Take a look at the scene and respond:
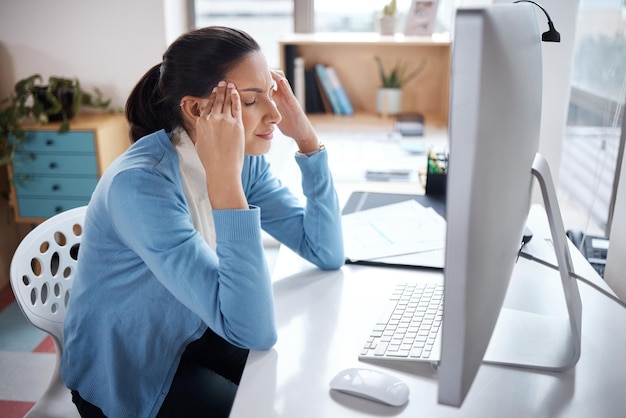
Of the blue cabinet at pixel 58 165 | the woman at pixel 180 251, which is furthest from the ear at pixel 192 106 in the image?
the blue cabinet at pixel 58 165

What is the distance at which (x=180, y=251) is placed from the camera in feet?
3.50

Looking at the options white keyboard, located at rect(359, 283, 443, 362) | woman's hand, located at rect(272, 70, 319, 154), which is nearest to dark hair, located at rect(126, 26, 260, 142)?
woman's hand, located at rect(272, 70, 319, 154)

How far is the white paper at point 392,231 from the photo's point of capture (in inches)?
56.2

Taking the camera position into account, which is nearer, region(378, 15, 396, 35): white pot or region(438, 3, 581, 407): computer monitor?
region(438, 3, 581, 407): computer monitor

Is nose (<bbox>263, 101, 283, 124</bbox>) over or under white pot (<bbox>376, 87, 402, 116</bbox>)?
over

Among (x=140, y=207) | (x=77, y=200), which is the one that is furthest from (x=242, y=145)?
(x=77, y=200)

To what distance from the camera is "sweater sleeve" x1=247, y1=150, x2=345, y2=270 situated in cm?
134

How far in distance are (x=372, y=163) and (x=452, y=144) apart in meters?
1.75

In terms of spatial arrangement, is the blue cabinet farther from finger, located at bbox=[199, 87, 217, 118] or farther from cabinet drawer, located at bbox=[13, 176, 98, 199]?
finger, located at bbox=[199, 87, 217, 118]

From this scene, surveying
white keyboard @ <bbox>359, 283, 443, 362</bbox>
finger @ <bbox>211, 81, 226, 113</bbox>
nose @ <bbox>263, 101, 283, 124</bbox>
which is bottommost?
white keyboard @ <bbox>359, 283, 443, 362</bbox>

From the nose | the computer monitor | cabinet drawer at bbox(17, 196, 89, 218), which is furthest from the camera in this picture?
cabinet drawer at bbox(17, 196, 89, 218)

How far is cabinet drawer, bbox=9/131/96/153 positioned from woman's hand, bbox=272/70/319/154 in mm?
1547

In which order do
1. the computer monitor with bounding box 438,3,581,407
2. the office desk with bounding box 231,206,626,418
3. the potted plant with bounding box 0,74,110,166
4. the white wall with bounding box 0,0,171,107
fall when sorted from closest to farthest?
the computer monitor with bounding box 438,3,581,407
the office desk with bounding box 231,206,626,418
the potted plant with bounding box 0,74,110,166
the white wall with bounding box 0,0,171,107

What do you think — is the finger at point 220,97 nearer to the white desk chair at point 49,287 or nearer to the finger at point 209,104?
the finger at point 209,104
